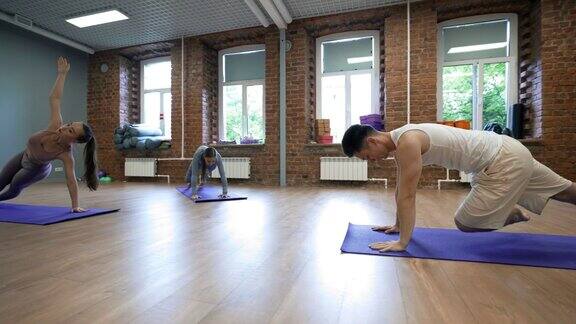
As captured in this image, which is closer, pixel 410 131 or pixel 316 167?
pixel 410 131

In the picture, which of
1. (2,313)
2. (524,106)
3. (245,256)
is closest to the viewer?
(2,313)

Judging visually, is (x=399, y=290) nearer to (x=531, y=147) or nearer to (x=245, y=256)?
(x=245, y=256)

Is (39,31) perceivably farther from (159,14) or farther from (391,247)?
(391,247)

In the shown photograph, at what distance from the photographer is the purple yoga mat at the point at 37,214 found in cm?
260

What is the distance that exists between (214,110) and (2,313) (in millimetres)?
6357

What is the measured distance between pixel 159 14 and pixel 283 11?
2.30 m

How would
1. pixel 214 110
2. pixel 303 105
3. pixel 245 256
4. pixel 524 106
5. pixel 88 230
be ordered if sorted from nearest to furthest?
pixel 245 256, pixel 88 230, pixel 524 106, pixel 303 105, pixel 214 110

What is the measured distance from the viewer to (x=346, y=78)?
627cm

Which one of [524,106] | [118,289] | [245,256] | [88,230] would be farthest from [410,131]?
[524,106]

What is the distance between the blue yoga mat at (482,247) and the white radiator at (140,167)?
5.91 meters

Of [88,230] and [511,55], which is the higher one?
[511,55]

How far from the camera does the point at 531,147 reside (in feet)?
16.4

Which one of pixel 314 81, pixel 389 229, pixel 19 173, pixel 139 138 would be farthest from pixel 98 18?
pixel 389 229

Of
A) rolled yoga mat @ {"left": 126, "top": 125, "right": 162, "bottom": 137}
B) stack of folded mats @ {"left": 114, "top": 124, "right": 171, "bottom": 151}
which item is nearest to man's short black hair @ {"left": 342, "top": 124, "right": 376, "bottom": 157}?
stack of folded mats @ {"left": 114, "top": 124, "right": 171, "bottom": 151}
